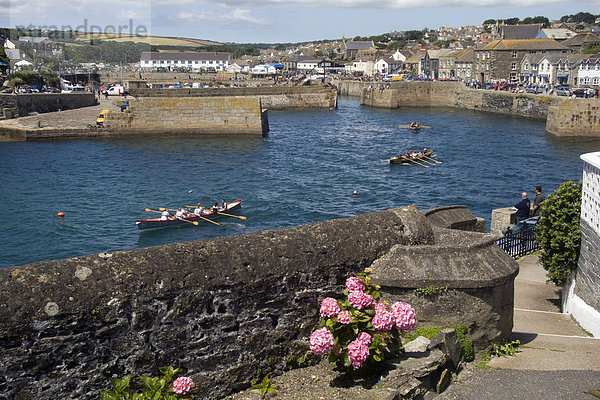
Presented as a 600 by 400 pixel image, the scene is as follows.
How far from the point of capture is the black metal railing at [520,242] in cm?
1497

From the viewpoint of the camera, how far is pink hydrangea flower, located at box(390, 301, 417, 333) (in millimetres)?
5977

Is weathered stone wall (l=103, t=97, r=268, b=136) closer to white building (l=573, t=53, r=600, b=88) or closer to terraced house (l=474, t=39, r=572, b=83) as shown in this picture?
white building (l=573, t=53, r=600, b=88)

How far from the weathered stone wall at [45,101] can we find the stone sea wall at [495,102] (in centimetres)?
3977

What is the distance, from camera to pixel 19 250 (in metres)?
22.1

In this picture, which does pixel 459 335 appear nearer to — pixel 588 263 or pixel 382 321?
pixel 382 321

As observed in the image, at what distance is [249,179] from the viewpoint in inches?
1395

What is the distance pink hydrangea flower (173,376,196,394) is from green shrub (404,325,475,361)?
2.54 meters

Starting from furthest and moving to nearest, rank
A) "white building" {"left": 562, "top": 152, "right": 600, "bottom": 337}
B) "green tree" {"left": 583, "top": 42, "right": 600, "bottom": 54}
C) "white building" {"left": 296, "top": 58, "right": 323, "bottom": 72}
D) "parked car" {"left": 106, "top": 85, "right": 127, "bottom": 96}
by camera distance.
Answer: "white building" {"left": 296, "top": 58, "right": 323, "bottom": 72} → "green tree" {"left": 583, "top": 42, "right": 600, "bottom": 54} → "parked car" {"left": 106, "top": 85, "right": 127, "bottom": 96} → "white building" {"left": 562, "top": 152, "right": 600, "bottom": 337}

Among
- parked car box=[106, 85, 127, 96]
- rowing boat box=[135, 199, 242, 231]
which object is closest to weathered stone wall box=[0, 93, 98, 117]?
parked car box=[106, 85, 127, 96]

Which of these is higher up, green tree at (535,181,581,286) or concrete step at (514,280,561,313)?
green tree at (535,181,581,286)

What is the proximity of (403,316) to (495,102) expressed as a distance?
231ft

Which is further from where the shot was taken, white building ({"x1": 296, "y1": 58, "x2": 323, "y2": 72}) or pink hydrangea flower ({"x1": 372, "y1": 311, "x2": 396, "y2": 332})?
white building ({"x1": 296, "y1": 58, "x2": 323, "y2": 72})

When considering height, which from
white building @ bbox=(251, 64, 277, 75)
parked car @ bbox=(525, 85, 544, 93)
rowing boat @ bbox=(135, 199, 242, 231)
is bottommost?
rowing boat @ bbox=(135, 199, 242, 231)

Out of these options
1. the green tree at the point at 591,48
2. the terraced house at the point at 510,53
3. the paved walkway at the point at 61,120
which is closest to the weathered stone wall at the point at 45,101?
the paved walkway at the point at 61,120
